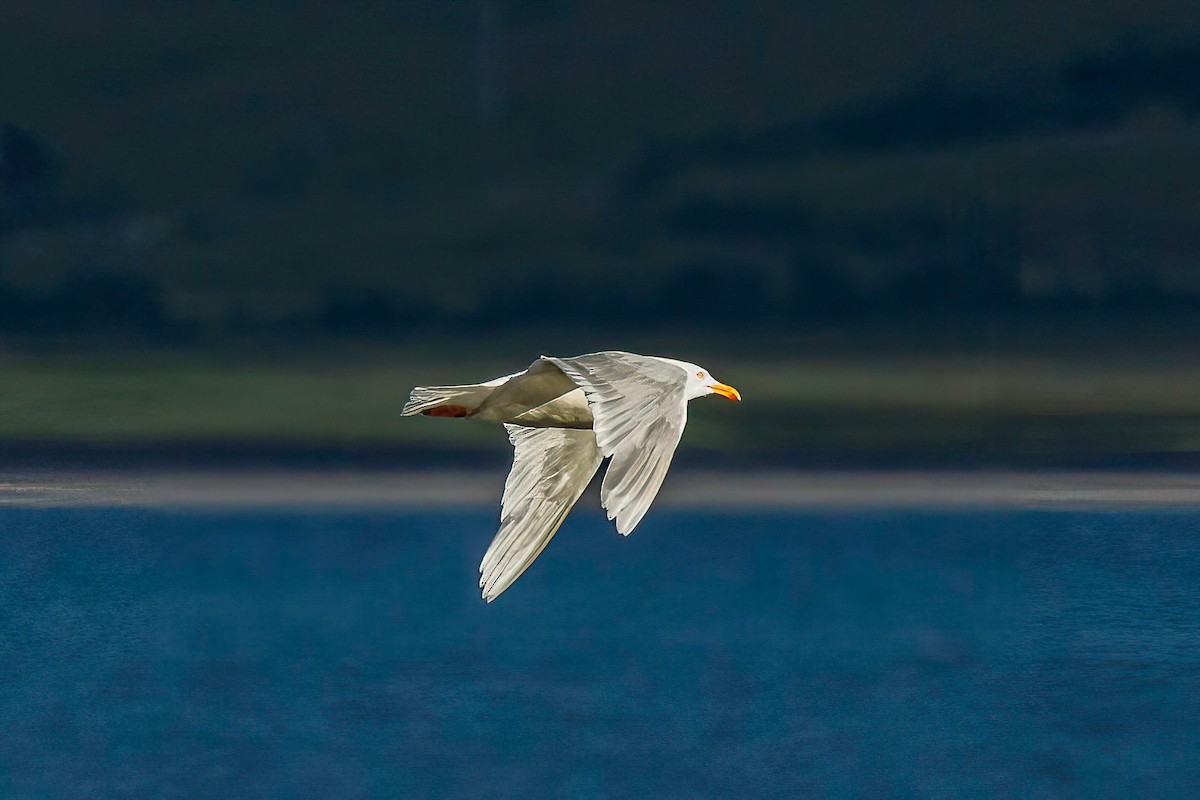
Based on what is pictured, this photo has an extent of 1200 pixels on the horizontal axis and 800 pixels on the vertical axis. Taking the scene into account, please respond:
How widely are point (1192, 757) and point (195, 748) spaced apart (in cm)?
7141

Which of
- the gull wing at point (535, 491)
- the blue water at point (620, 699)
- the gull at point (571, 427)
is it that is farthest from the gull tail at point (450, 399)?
the blue water at point (620, 699)

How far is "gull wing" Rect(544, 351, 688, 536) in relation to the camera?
46.9ft

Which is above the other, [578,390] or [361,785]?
[578,390]

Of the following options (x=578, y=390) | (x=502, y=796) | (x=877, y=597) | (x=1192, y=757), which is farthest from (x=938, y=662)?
(x=578, y=390)

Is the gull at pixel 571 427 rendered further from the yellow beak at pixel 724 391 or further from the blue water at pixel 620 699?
the blue water at pixel 620 699

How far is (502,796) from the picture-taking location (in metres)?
92.8

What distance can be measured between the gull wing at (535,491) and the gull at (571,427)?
0.6 inches

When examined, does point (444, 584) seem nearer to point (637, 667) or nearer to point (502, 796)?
point (637, 667)

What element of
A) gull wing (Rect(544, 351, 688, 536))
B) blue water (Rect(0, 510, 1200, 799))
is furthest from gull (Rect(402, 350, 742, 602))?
blue water (Rect(0, 510, 1200, 799))

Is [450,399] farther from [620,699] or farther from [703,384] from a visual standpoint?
[620,699]

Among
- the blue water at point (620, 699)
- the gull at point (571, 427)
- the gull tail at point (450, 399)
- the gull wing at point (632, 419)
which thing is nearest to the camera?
the gull wing at point (632, 419)

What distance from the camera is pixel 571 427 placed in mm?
20062

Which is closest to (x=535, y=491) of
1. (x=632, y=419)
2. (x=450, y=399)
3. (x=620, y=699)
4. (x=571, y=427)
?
(x=571, y=427)

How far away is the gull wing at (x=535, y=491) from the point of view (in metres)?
19.4
